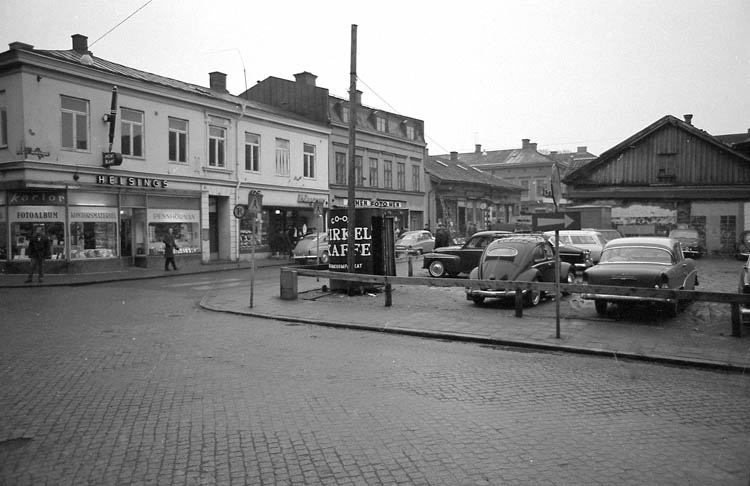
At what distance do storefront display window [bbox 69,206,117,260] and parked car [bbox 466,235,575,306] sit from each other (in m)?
16.4

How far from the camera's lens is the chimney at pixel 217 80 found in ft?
114

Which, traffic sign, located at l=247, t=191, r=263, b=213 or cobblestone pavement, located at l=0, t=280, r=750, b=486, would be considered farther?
traffic sign, located at l=247, t=191, r=263, b=213

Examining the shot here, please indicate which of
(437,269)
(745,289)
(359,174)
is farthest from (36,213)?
(359,174)

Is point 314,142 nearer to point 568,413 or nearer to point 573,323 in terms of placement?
point 573,323

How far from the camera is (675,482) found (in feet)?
13.9

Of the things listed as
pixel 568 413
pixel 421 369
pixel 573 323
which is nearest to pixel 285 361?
pixel 421 369

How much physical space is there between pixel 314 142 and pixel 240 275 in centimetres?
1493

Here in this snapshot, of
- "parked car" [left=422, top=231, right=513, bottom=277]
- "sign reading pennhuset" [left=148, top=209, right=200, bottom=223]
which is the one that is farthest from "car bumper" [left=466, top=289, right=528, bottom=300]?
"sign reading pennhuset" [left=148, top=209, right=200, bottom=223]

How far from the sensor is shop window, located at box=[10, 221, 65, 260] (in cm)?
2155

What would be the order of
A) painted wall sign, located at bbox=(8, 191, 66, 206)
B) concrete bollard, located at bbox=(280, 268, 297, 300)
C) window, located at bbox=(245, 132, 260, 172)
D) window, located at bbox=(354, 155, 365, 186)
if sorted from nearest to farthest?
1. concrete bollard, located at bbox=(280, 268, 297, 300)
2. painted wall sign, located at bbox=(8, 191, 66, 206)
3. window, located at bbox=(245, 132, 260, 172)
4. window, located at bbox=(354, 155, 365, 186)

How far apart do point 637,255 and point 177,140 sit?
21.7 metres

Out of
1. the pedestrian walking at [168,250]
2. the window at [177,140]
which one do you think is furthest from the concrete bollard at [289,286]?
the window at [177,140]

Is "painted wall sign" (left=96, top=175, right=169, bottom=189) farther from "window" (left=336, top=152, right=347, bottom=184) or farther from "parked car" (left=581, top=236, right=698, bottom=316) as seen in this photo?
"parked car" (left=581, top=236, right=698, bottom=316)

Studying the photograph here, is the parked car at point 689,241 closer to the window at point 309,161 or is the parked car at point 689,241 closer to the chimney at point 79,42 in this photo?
the window at point 309,161
